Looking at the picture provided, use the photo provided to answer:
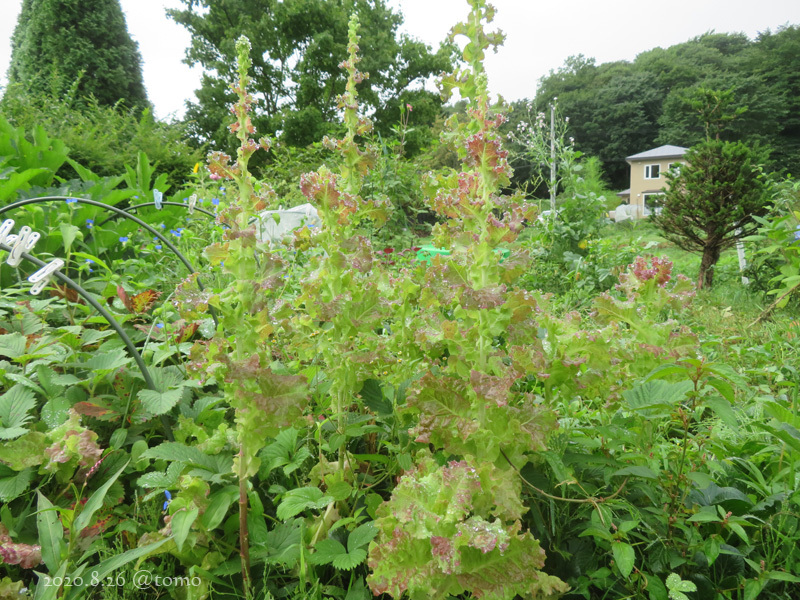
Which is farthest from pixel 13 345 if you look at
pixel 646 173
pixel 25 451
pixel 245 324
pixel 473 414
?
pixel 646 173

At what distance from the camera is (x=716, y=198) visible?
5633 millimetres

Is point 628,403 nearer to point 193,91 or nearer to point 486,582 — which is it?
point 486,582

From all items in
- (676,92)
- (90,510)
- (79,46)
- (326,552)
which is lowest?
(326,552)

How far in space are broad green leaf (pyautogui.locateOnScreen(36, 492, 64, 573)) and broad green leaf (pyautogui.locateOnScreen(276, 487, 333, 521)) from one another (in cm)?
42

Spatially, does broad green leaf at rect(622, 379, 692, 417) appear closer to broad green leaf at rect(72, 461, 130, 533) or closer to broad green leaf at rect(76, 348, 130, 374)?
broad green leaf at rect(72, 461, 130, 533)

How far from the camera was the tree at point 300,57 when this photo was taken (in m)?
15.3

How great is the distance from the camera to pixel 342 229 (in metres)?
1.06

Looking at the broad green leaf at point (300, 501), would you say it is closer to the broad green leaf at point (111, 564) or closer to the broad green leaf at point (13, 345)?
the broad green leaf at point (111, 564)

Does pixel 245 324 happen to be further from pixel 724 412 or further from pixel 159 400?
pixel 724 412

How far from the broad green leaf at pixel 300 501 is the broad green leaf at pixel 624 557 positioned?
0.52 metres

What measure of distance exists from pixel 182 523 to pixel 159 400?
38 cm

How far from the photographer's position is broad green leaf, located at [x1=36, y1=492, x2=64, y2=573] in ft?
2.91

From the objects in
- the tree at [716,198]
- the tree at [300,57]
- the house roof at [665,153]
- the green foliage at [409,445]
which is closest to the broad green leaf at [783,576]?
the green foliage at [409,445]

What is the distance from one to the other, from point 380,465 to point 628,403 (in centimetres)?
61
